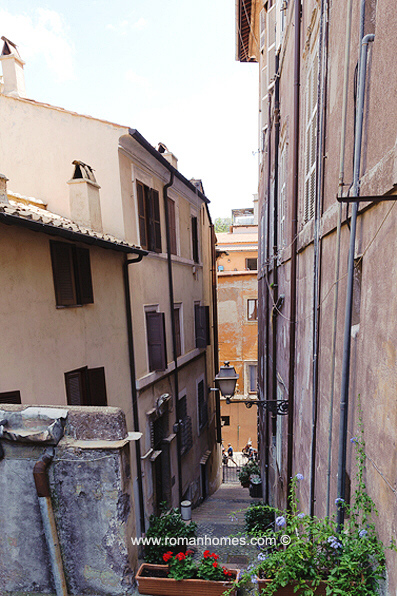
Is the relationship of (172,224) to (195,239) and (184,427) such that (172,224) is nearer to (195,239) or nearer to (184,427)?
(195,239)

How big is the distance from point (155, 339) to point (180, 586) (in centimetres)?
641

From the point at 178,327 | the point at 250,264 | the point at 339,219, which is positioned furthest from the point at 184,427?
the point at 250,264

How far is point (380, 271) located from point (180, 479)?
35.7 feet

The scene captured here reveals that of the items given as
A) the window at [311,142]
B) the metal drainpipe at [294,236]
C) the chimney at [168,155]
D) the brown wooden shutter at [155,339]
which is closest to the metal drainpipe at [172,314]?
the chimney at [168,155]

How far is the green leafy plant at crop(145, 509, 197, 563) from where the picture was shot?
13.0 ft

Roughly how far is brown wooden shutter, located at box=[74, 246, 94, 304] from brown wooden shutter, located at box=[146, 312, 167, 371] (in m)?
2.64

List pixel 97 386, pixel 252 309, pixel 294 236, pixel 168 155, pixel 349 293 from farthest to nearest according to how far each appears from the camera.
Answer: pixel 252 309 → pixel 168 155 → pixel 97 386 → pixel 294 236 → pixel 349 293

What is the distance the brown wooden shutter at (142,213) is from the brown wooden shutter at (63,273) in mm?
2778

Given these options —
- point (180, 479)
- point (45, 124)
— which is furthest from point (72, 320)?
point (180, 479)

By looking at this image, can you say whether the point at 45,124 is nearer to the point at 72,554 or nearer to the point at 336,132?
the point at 336,132

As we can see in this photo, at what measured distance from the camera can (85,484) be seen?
3.19 metres

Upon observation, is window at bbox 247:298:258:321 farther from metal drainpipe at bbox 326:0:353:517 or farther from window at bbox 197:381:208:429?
metal drainpipe at bbox 326:0:353:517

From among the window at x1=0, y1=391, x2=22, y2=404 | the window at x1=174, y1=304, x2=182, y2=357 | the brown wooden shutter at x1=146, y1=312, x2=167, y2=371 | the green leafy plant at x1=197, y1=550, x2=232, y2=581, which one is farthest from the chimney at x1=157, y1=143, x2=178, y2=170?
the green leafy plant at x1=197, y1=550, x2=232, y2=581

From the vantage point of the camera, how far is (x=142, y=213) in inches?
356
